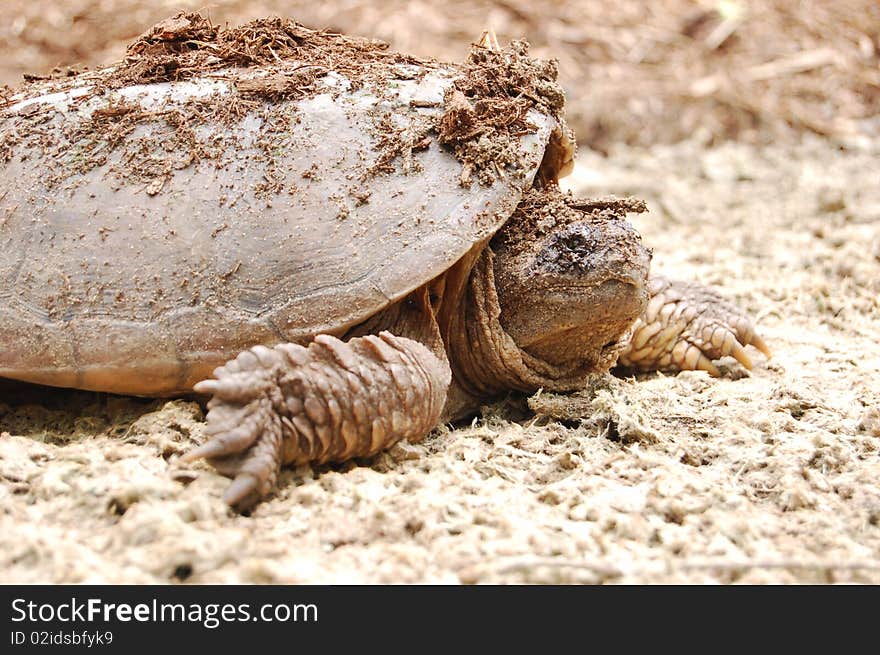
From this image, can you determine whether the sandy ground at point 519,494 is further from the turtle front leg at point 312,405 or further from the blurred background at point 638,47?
the blurred background at point 638,47

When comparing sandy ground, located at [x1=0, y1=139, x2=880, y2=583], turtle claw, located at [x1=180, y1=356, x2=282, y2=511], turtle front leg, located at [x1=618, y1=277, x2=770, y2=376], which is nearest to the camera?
sandy ground, located at [x1=0, y1=139, x2=880, y2=583]

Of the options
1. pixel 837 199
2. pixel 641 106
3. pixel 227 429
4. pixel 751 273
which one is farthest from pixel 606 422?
pixel 641 106

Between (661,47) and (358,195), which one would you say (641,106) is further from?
(358,195)

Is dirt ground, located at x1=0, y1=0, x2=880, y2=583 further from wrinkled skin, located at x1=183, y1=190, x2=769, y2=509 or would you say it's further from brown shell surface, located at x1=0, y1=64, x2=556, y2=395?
brown shell surface, located at x1=0, y1=64, x2=556, y2=395

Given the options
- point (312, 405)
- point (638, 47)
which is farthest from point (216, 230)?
point (638, 47)

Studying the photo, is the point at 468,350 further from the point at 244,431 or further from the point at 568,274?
the point at 244,431

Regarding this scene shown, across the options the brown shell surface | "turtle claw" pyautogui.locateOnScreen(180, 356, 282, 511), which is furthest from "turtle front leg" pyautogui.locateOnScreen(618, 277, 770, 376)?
"turtle claw" pyautogui.locateOnScreen(180, 356, 282, 511)
